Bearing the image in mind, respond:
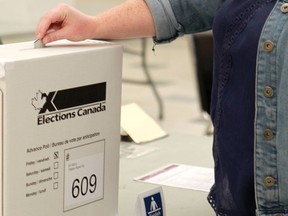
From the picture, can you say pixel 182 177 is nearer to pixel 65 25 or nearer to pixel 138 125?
pixel 138 125

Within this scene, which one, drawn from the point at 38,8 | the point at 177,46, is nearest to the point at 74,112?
the point at 38,8

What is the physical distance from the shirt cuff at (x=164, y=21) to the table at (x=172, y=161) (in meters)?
0.34

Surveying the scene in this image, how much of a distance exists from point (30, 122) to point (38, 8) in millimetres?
1015

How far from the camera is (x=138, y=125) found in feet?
6.66

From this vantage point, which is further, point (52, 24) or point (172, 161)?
point (172, 161)

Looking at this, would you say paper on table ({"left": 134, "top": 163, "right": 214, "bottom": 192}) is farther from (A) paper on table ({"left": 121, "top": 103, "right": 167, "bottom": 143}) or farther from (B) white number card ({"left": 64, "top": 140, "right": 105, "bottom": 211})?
(B) white number card ({"left": 64, "top": 140, "right": 105, "bottom": 211})

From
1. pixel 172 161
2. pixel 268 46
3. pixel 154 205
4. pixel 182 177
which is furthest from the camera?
pixel 172 161

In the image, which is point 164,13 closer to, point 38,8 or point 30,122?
point 30,122

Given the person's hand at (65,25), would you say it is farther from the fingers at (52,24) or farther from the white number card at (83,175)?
the white number card at (83,175)

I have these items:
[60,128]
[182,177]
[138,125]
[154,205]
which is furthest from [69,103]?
[138,125]

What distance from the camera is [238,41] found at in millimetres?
1237

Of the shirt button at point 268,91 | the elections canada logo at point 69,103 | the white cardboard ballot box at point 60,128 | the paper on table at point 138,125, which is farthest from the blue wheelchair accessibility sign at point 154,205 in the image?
the paper on table at point 138,125

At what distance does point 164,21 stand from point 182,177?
1.47 ft

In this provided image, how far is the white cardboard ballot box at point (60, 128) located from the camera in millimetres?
1127
